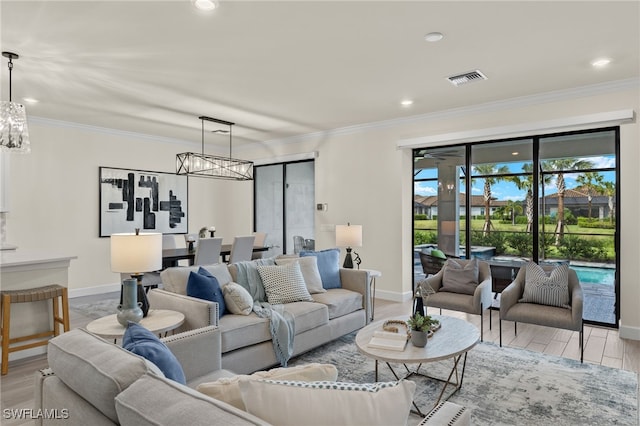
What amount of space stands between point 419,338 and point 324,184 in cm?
431

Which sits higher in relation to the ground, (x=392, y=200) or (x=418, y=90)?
(x=418, y=90)

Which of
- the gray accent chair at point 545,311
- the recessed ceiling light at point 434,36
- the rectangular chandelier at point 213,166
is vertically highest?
the recessed ceiling light at point 434,36

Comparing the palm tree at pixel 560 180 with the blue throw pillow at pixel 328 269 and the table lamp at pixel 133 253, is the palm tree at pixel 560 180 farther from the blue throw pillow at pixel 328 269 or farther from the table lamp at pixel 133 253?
the table lamp at pixel 133 253

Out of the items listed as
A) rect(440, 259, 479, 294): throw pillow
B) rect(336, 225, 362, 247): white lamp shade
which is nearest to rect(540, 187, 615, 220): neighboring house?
rect(440, 259, 479, 294): throw pillow

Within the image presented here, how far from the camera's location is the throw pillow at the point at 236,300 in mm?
3186

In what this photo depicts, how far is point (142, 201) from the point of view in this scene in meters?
6.89

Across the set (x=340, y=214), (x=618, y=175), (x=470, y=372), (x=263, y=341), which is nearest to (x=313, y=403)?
(x=263, y=341)

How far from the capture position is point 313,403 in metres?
1.08

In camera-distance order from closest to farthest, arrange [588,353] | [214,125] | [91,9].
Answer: [91,9], [588,353], [214,125]

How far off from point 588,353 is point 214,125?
218 inches

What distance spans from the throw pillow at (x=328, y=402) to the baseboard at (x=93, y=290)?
6049mm

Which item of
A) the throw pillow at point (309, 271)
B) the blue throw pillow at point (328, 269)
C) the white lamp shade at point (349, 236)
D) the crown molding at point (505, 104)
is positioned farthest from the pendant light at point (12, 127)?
the crown molding at point (505, 104)

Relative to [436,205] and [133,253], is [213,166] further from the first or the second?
[133,253]

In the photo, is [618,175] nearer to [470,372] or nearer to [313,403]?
[470,372]
